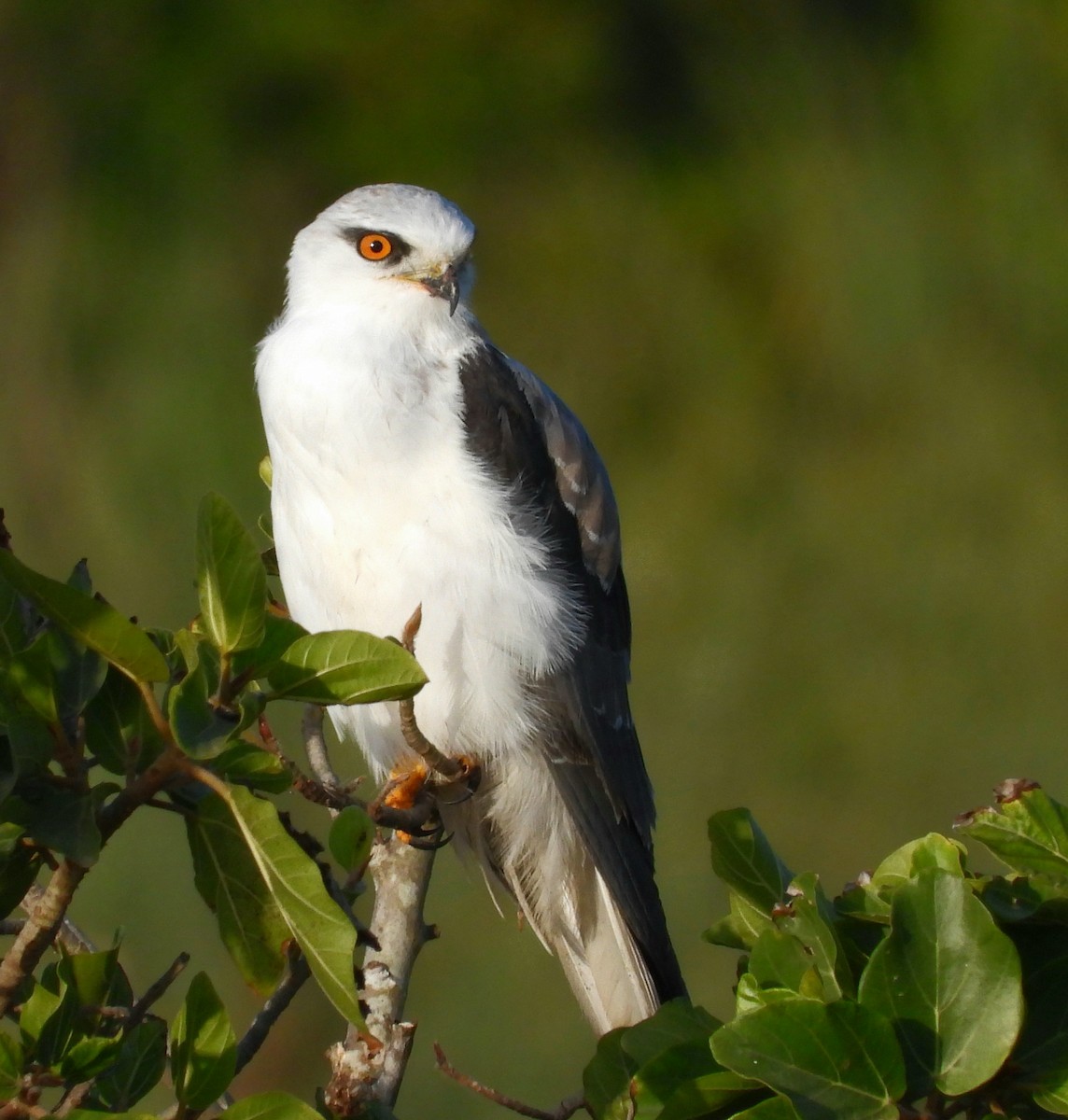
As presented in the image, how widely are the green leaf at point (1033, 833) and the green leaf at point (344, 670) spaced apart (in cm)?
57

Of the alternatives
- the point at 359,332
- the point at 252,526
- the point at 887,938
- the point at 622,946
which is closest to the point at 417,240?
the point at 359,332

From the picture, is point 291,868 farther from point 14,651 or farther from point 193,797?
point 14,651

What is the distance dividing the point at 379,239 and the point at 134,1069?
5.62ft

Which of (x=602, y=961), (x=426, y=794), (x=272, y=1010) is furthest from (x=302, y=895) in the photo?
(x=602, y=961)

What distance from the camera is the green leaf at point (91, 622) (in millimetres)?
1097

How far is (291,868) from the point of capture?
121 cm

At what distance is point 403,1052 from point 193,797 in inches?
19.7

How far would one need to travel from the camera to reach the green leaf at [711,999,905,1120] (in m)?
1.17

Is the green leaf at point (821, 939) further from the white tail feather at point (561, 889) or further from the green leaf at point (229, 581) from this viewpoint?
the white tail feather at point (561, 889)

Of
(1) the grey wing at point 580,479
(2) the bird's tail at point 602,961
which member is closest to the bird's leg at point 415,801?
(2) the bird's tail at point 602,961

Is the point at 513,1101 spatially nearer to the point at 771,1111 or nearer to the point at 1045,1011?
the point at 771,1111

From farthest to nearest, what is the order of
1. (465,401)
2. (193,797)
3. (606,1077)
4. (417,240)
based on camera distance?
1. (417,240)
2. (465,401)
3. (606,1077)
4. (193,797)

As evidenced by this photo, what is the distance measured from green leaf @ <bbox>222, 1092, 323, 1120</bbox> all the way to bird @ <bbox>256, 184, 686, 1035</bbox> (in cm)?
115

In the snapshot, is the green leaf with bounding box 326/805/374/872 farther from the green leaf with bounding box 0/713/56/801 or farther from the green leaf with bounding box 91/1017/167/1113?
the green leaf with bounding box 0/713/56/801
